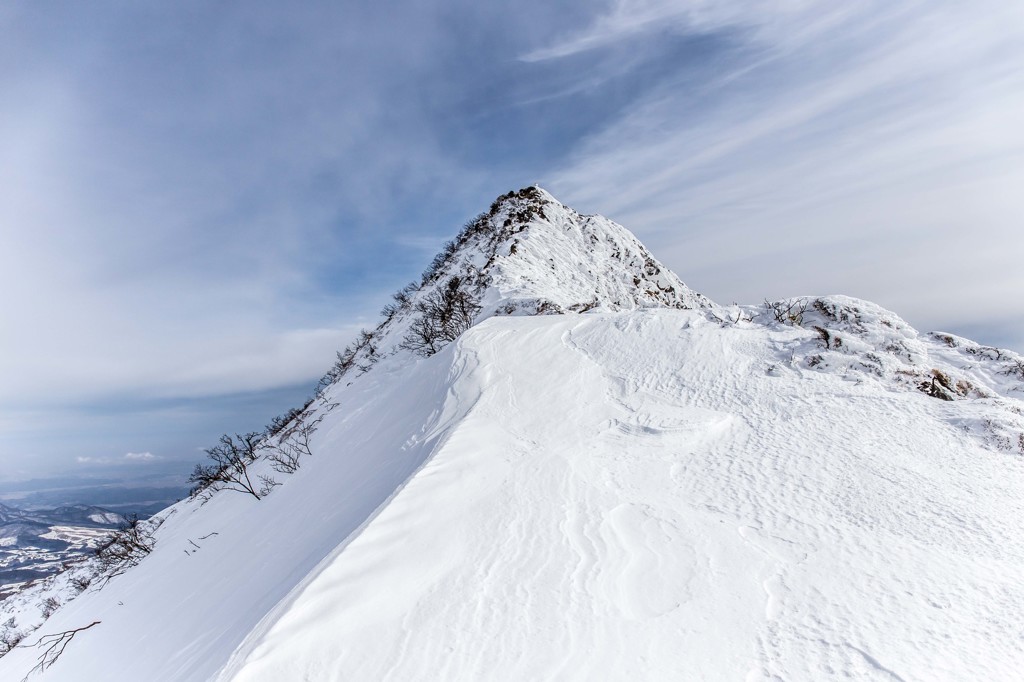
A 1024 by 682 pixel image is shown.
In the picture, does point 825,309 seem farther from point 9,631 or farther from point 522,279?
point 9,631

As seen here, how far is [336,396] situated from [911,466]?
16111mm

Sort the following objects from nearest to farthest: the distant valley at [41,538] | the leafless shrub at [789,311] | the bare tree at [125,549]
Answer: the leafless shrub at [789,311]
the bare tree at [125,549]
the distant valley at [41,538]

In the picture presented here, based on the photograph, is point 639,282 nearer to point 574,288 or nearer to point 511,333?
point 574,288

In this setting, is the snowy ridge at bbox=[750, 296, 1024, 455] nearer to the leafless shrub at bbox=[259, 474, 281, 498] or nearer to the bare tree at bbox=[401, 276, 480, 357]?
the bare tree at bbox=[401, 276, 480, 357]

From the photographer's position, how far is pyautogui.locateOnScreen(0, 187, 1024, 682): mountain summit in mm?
2861

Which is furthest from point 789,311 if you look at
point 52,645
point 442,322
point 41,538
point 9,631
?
point 41,538

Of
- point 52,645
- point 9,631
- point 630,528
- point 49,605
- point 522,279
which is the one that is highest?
point 522,279

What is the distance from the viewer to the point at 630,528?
13.1ft

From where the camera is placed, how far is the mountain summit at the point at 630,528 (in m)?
2.86

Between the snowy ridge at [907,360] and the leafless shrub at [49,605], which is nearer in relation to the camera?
the snowy ridge at [907,360]

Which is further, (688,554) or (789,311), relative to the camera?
(789,311)

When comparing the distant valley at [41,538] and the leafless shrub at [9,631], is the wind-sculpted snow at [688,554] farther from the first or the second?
the distant valley at [41,538]

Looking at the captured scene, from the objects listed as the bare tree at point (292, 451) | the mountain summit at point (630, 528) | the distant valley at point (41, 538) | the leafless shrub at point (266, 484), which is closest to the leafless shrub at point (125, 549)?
the mountain summit at point (630, 528)

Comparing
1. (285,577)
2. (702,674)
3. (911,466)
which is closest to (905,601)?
(702,674)
